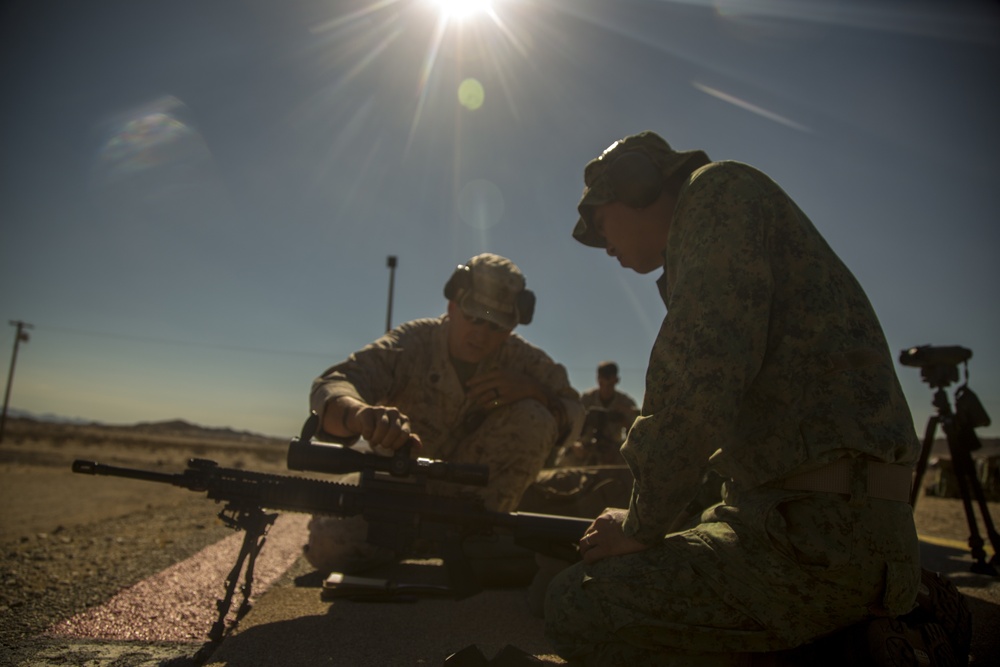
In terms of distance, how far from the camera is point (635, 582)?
1.72m

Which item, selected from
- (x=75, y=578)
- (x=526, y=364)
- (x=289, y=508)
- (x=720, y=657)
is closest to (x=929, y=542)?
(x=526, y=364)

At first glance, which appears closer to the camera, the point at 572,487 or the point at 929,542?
the point at 572,487

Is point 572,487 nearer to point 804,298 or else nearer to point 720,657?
point 720,657

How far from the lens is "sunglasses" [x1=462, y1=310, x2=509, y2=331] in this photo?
12.8 ft

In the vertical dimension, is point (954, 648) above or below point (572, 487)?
below

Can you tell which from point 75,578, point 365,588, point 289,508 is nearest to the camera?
point 289,508

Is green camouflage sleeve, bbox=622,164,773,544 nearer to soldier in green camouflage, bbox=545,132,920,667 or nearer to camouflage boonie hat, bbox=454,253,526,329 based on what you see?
soldier in green camouflage, bbox=545,132,920,667

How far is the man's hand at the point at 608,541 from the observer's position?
1.82 m

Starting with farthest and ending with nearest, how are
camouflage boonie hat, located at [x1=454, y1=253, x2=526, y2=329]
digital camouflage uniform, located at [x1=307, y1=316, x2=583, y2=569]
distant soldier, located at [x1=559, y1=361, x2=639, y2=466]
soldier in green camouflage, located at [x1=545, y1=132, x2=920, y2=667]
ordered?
distant soldier, located at [x1=559, y1=361, x2=639, y2=466]
camouflage boonie hat, located at [x1=454, y1=253, x2=526, y2=329]
digital camouflage uniform, located at [x1=307, y1=316, x2=583, y2=569]
soldier in green camouflage, located at [x1=545, y1=132, x2=920, y2=667]

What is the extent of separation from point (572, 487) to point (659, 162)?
253cm

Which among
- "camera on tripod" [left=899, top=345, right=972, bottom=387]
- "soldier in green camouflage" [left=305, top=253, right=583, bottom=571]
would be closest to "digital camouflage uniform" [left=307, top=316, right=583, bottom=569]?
"soldier in green camouflage" [left=305, top=253, right=583, bottom=571]

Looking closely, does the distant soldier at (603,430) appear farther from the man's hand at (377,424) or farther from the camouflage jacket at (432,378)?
the man's hand at (377,424)

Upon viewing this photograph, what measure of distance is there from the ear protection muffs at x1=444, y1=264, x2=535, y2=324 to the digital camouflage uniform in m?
0.43

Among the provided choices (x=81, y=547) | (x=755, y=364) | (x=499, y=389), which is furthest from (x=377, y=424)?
(x=81, y=547)
